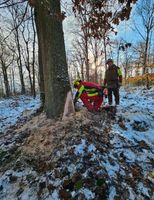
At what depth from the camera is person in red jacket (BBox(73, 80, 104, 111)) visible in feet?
20.5

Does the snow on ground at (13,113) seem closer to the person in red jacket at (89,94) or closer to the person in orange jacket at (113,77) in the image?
the person in red jacket at (89,94)

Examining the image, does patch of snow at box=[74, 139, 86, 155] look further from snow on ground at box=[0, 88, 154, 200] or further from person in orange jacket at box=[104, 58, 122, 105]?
person in orange jacket at box=[104, 58, 122, 105]

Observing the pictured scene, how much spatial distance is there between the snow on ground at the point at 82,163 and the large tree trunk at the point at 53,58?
1.75 feet

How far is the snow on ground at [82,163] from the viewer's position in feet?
11.4

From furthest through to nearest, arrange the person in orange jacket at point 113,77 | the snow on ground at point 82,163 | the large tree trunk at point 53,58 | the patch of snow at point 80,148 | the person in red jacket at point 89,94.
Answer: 1. the person in orange jacket at point 113,77
2. the person in red jacket at point 89,94
3. the large tree trunk at point 53,58
4. the patch of snow at point 80,148
5. the snow on ground at point 82,163

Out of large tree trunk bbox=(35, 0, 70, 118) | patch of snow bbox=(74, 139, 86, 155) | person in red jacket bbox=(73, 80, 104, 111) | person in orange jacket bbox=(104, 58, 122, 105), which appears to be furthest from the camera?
person in orange jacket bbox=(104, 58, 122, 105)

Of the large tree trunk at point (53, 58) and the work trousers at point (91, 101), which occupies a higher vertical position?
the large tree trunk at point (53, 58)

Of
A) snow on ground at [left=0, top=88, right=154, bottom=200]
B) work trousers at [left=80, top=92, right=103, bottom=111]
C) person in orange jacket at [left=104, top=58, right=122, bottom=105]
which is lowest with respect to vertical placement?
snow on ground at [left=0, top=88, right=154, bottom=200]

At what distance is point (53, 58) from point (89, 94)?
5.13 ft

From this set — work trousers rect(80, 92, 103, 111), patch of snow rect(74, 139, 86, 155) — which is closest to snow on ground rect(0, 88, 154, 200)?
patch of snow rect(74, 139, 86, 155)

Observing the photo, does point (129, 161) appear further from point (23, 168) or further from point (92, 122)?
point (23, 168)

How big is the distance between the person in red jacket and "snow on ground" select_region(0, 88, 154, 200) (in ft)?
2.38

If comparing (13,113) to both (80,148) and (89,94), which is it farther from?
(80,148)

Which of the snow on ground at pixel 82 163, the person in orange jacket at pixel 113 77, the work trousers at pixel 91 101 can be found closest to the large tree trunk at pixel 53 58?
the snow on ground at pixel 82 163
